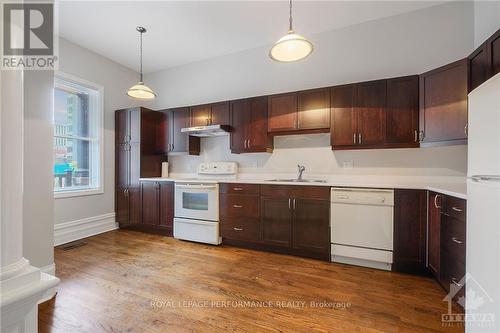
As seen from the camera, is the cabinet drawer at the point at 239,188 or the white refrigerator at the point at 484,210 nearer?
the white refrigerator at the point at 484,210

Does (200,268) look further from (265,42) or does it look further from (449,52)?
(449,52)

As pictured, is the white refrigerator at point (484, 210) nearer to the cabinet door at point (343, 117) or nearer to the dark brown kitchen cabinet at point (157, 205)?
the cabinet door at point (343, 117)

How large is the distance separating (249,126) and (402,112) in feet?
6.74

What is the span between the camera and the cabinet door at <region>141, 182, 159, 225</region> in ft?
12.7

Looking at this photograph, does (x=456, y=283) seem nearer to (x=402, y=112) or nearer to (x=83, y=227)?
(x=402, y=112)

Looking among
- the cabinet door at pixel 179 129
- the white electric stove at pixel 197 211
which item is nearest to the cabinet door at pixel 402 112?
the white electric stove at pixel 197 211

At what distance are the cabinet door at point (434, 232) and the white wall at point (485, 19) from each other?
181 centimetres

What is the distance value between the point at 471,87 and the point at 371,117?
0.93 metres

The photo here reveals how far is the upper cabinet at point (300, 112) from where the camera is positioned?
3.12 meters

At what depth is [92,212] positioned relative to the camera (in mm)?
3891

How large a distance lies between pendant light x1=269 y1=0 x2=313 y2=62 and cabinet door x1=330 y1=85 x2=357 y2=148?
1.12m

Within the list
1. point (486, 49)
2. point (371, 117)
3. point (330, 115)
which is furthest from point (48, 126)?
point (486, 49)

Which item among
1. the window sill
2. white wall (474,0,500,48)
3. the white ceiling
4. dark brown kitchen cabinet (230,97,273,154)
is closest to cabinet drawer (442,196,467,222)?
white wall (474,0,500,48)

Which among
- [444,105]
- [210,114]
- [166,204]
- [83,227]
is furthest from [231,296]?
[83,227]
